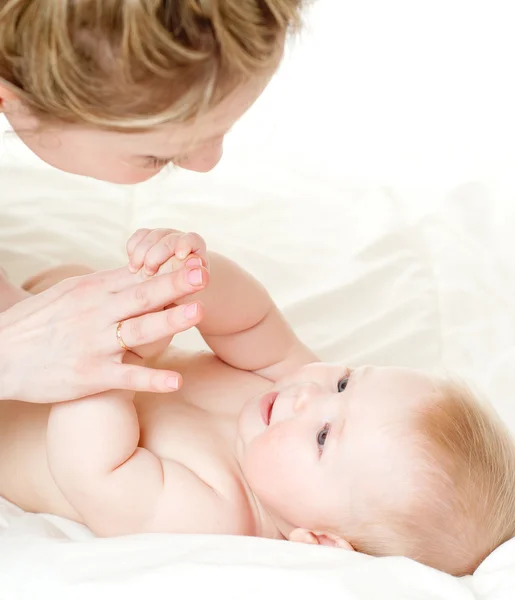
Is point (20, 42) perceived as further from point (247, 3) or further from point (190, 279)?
point (190, 279)

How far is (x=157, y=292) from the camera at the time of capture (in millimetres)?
1174

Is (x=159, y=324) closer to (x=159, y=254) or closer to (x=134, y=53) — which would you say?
(x=159, y=254)

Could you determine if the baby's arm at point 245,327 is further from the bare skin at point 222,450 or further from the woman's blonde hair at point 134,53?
the woman's blonde hair at point 134,53

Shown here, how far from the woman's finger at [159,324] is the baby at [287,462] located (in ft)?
0.05

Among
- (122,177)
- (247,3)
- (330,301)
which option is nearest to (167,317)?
(122,177)

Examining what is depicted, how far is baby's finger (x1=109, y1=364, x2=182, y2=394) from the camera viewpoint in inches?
45.5

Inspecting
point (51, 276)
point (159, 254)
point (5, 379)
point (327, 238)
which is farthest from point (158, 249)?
point (327, 238)

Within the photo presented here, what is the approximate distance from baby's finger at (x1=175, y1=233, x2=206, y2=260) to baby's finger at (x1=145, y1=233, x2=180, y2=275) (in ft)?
0.04

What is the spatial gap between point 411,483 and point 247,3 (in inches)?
25.4

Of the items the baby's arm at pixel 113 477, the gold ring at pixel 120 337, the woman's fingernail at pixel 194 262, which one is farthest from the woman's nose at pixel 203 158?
the baby's arm at pixel 113 477

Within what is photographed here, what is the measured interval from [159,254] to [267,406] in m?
0.30

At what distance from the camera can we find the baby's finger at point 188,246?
1.24 metres

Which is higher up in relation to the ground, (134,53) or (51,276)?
(134,53)

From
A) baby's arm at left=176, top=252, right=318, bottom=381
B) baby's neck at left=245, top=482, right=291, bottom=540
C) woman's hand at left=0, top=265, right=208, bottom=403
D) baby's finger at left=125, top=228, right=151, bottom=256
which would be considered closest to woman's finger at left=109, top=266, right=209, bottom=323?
woman's hand at left=0, top=265, right=208, bottom=403
